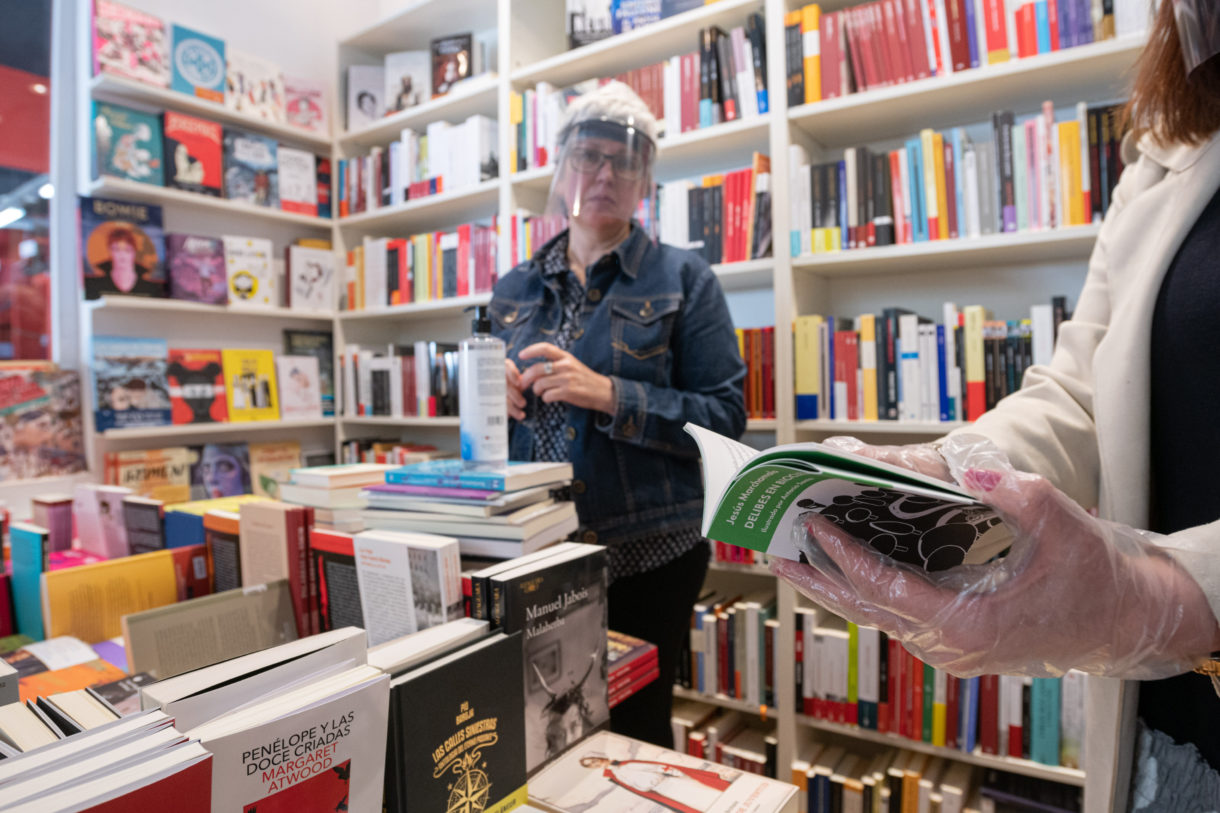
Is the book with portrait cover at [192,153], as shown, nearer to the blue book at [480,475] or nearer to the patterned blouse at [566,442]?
the patterned blouse at [566,442]

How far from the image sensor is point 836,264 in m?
1.89

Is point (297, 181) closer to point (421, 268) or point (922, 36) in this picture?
Answer: point (421, 268)

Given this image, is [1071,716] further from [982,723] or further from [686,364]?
[686,364]

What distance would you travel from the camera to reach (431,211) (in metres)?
2.96

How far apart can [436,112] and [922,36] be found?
1858mm

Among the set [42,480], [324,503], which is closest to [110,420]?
[42,480]

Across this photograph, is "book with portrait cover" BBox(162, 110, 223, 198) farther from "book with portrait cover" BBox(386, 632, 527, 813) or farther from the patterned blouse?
"book with portrait cover" BBox(386, 632, 527, 813)

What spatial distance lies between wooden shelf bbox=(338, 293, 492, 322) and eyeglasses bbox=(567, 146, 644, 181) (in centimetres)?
105

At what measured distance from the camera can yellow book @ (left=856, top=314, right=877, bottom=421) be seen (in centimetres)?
181

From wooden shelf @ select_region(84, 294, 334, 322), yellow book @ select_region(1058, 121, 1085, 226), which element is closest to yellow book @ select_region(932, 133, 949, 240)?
yellow book @ select_region(1058, 121, 1085, 226)

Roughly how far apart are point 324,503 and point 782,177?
1461 mm

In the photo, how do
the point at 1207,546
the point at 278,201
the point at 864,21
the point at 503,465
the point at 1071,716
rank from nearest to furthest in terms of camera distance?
the point at 1207,546
the point at 503,465
the point at 1071,716
the point at 864,21
the point at 278,201

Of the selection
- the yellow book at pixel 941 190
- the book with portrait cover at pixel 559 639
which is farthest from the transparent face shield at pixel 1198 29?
the yellow book at pixel 941 190

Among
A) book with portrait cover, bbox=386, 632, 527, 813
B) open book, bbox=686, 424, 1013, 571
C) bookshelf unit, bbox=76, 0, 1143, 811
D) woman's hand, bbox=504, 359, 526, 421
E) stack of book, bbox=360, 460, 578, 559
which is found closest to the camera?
open book, bbox=686, 424, 1013, 571
